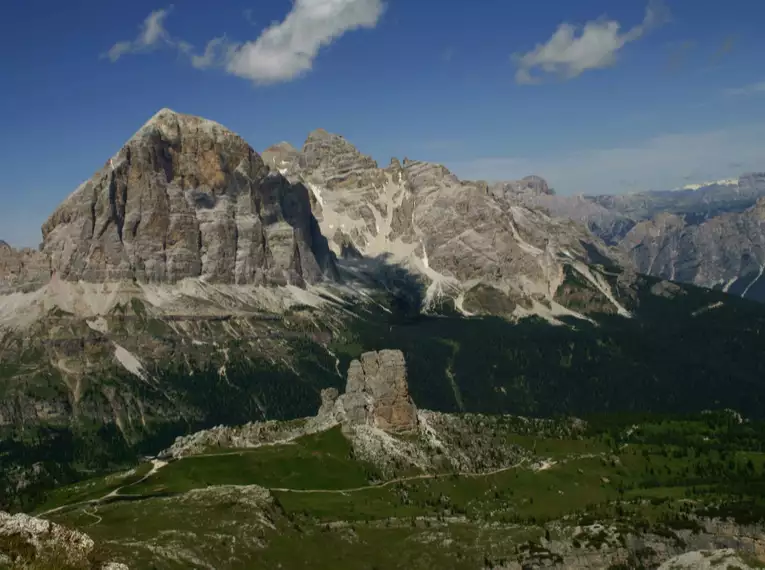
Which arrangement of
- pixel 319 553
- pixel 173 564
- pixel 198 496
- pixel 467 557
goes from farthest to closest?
pixel 198 496 → pixel 467 557 → pixel 319 553 → pixel 173 564

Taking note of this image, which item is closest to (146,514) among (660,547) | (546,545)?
(546,545)

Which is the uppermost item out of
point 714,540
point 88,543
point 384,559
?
point 88,543

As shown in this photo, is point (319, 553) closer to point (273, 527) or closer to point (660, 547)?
point (273, 527)

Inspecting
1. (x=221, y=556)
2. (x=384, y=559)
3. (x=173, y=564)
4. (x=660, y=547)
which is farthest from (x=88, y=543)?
(x=660, y=547)

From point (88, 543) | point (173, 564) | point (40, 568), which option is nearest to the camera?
point (40, 568)

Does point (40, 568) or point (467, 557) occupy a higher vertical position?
point (40, 568)

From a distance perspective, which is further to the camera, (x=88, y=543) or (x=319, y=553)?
(x=319, y=553)
